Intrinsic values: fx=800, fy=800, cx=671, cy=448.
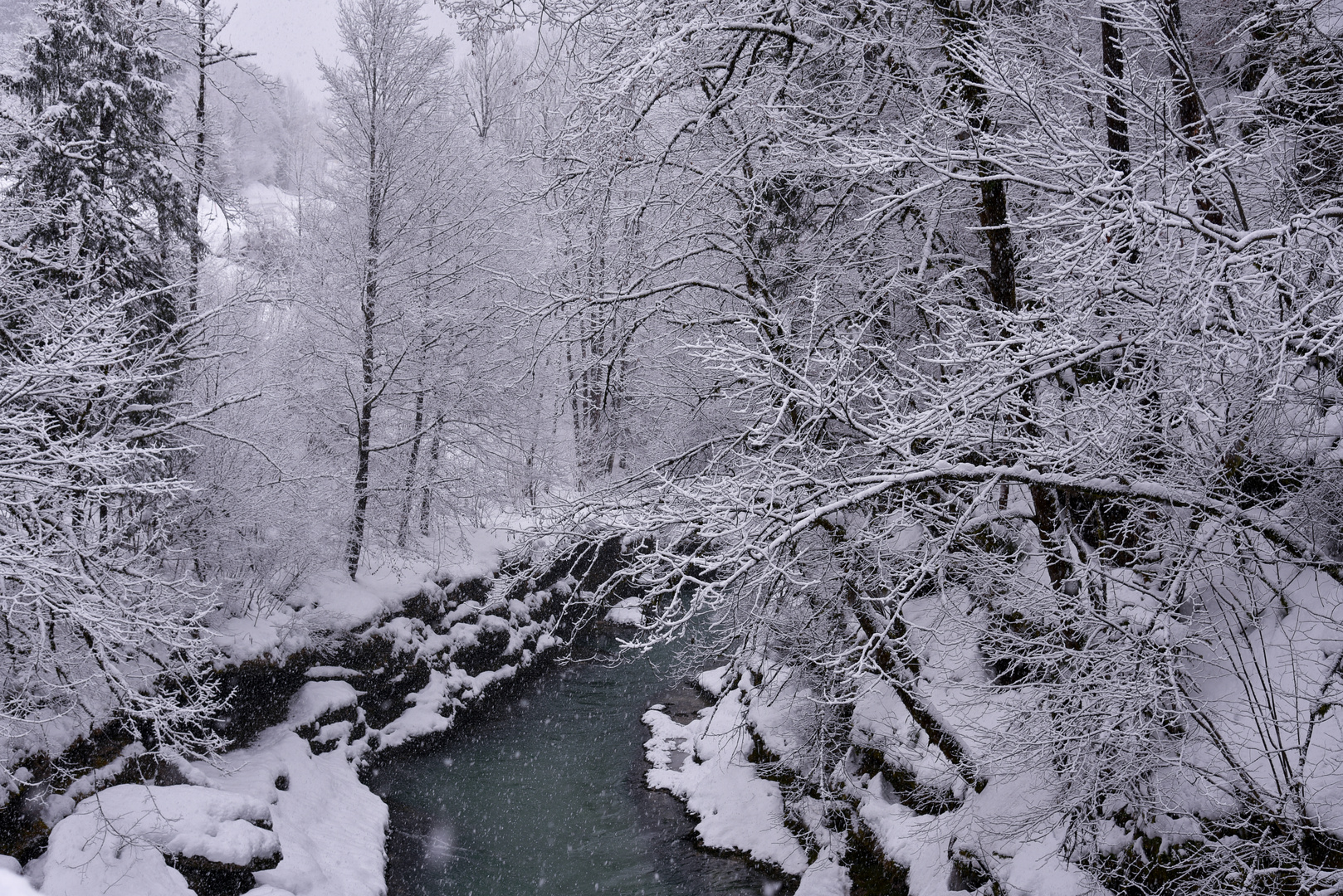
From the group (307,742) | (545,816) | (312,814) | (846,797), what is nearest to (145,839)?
(312,814)

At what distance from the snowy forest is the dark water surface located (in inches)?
3.5

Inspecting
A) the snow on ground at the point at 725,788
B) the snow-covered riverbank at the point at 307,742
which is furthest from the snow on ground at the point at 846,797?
the snow-covered riverbank at the point at 307,742

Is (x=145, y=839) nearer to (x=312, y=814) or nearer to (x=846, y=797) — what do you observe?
(x=312, y=814)

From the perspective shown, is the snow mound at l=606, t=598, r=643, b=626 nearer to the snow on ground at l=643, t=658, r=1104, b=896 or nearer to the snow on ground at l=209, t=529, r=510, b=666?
the snow on ground at l=209, t=529, r=510, b=666

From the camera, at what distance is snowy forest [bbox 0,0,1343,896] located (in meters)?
4.30

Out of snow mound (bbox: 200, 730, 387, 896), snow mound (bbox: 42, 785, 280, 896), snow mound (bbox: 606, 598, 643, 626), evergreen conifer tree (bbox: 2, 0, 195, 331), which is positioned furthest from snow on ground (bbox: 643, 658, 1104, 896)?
evergreen conifer tree (bbox: 2, 0, 195, 331)

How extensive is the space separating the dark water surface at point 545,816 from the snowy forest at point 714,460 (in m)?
0.09

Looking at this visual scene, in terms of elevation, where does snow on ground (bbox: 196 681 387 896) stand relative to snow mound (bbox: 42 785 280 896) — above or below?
below

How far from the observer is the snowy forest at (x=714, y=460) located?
430 centimetres

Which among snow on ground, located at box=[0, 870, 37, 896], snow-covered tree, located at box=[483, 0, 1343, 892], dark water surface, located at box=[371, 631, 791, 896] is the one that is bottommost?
dark water surface, located at box=[371, 631, 791, 896]

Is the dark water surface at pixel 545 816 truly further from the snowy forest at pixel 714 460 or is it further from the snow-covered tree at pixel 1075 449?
the snow-covered tree at pixel 1075 449

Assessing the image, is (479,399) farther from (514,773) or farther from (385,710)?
(514,773)

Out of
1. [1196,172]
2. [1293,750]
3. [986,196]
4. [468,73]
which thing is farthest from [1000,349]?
[468,73]

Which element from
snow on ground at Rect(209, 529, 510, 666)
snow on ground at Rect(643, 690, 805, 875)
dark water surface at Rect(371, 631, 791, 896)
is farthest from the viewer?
snow on ground at Rect(209, 529, 510, 666)
